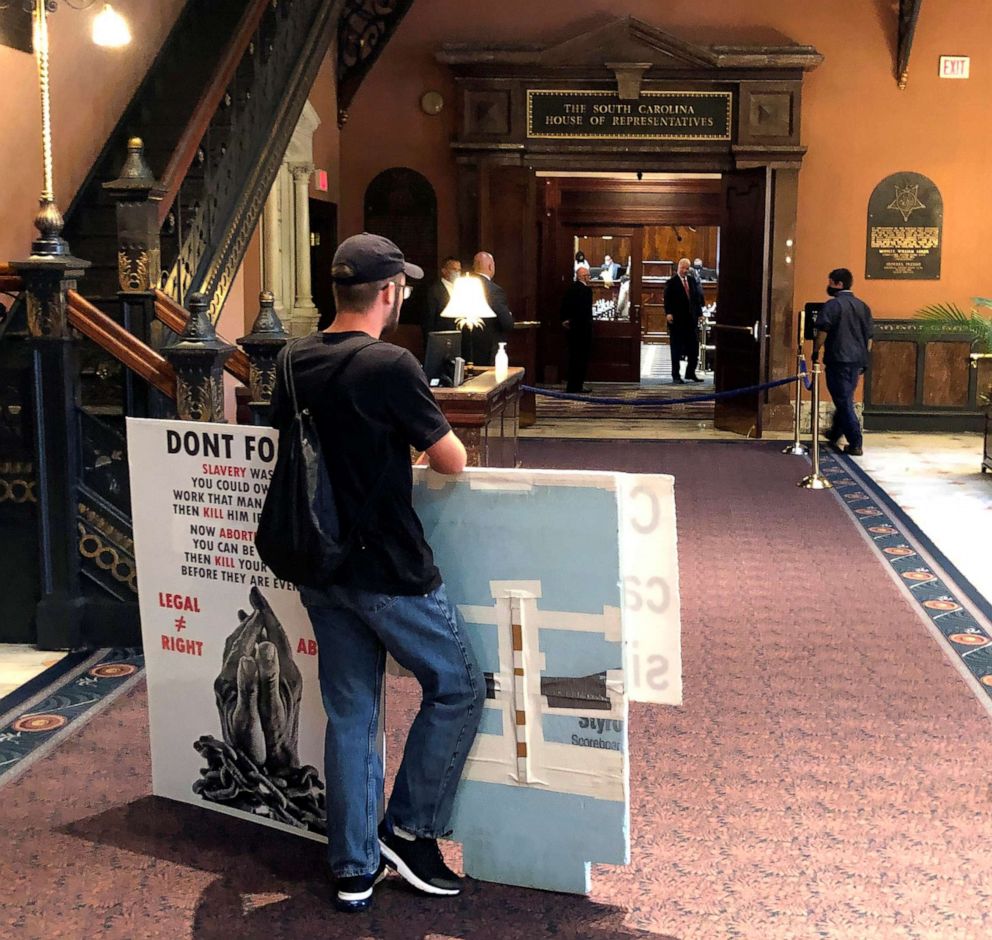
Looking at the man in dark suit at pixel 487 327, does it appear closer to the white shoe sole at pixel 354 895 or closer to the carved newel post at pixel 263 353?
the carved newel post at pixel 263 353

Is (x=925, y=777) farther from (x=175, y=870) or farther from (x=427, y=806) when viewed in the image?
(x=175, y=870)

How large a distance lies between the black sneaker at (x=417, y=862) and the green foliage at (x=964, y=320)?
310 inches

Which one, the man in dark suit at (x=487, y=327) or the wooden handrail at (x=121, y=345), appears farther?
the man in dark suit at (x=487, y=327)

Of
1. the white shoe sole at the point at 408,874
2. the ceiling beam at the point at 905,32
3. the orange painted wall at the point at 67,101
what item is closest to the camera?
the white shoe sole at the point at 408,874

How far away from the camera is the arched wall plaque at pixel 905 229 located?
1230cm

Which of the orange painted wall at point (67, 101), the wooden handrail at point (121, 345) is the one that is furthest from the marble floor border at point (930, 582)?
the orange painted wall at point (67, 101)

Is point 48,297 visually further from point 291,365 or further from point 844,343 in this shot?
point 844,343

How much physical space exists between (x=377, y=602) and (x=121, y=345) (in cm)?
257

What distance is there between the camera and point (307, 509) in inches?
119

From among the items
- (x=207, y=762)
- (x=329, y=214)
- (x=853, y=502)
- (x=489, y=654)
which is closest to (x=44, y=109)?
(x=207, y=762)

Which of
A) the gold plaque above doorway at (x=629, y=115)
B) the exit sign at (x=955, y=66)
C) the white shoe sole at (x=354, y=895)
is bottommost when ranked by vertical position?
the white shoe sole at (x=354, y=895)

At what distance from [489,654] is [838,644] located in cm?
269

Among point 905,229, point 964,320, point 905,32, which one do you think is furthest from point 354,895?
point 905,32

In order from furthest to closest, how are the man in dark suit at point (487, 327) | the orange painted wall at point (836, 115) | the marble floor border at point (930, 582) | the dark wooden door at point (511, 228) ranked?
the dark wooden door at point (511, 228) → the orange painted wall at point (836, 115) → the man in dark suit at point (487, 327) → the marble floor border at point (930, 582)
